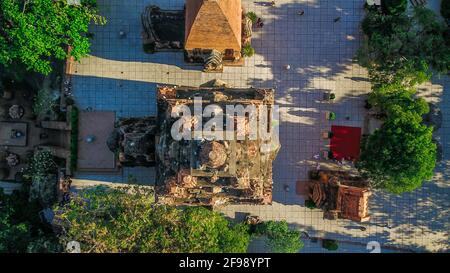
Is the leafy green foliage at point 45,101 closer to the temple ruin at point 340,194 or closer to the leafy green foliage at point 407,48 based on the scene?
the temple ruin at point 340,194

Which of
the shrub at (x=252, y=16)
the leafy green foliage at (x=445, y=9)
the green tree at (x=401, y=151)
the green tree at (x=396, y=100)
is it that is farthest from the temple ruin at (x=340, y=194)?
the leafy green foliage at (x=445, y=9)

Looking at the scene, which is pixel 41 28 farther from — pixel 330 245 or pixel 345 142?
pixel 330 245

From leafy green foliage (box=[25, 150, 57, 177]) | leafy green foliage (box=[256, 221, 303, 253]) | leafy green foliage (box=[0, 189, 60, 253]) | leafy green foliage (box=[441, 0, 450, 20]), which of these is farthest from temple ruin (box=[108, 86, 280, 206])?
leafy green foliage (box=[441, 0, 450, 20])

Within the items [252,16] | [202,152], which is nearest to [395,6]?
[252,16]

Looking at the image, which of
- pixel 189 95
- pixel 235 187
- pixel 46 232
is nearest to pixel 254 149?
pixel 235 187

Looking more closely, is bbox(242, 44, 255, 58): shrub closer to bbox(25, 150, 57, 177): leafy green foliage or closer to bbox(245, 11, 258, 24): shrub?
bbox(245, 11, 258, 24): shrub

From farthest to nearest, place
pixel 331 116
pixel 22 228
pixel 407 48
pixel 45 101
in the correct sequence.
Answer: pixel 45 101 → pixel 331 116 → pixel 22 228 → pixel 407 48
